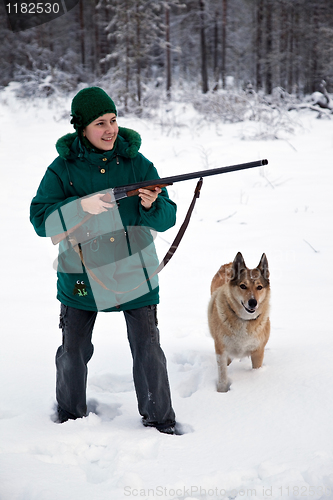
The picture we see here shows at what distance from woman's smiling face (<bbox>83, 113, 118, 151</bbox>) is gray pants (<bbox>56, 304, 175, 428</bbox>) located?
981 mm

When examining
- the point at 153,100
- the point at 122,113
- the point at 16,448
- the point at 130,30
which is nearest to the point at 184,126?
the point at 122,113

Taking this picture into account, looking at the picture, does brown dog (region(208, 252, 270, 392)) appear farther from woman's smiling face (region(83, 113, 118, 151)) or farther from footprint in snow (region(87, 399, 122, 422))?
woman's smiling face (region(83, 113, 118, 151))

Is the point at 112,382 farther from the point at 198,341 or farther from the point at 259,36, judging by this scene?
the point at 259,36

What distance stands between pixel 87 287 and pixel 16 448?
96cm

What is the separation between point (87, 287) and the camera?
244cm

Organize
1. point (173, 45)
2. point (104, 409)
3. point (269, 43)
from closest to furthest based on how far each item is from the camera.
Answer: point (104, 409), point (269, 43), point (173, 45)

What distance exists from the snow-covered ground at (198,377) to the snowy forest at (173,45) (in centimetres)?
874

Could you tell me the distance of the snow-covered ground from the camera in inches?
82.7

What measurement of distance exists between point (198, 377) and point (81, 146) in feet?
6.76

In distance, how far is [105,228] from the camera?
2449 mm

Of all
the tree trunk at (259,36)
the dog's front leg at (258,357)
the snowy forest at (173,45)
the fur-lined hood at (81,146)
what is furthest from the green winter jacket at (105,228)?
the tree trunk at (259,36)

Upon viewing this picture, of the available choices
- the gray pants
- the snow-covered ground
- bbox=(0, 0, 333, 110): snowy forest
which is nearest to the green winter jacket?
the gray pants

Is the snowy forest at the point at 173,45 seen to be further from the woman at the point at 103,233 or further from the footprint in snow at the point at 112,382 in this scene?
the woman at the point at 103,233

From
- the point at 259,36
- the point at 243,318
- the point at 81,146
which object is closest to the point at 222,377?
the point at 243,318
